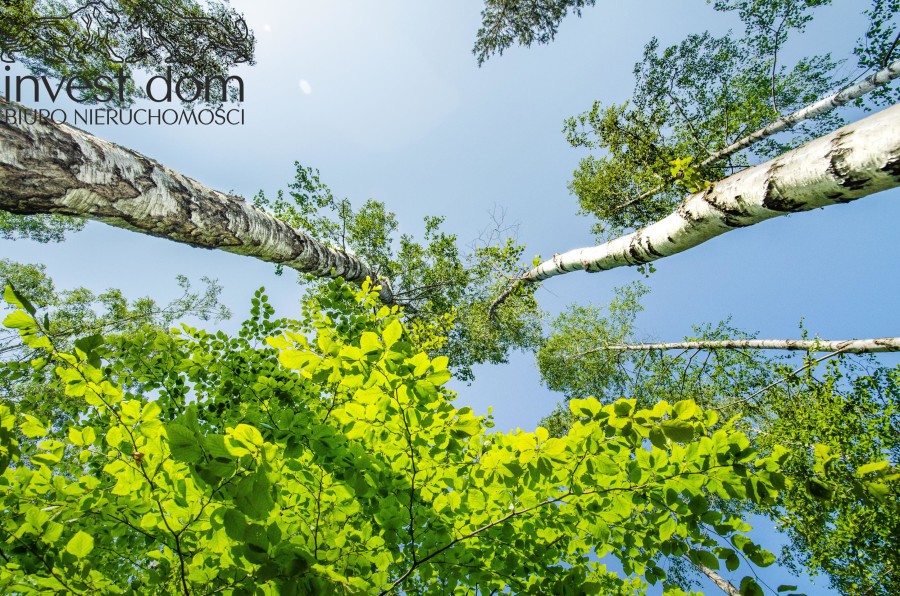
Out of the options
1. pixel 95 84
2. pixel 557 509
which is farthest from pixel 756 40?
pixel 95 84

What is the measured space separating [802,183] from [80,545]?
10.1 ft

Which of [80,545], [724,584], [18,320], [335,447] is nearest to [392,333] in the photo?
[335,447]

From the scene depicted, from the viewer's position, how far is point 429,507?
1.92 meters

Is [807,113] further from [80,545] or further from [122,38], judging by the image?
[122,38]

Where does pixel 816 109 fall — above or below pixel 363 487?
above

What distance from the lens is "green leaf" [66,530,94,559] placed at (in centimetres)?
117

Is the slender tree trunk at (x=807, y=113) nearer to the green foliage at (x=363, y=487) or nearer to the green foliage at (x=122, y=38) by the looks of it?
the green foliage at (x=363, y=487)

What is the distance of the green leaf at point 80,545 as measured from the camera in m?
1.17

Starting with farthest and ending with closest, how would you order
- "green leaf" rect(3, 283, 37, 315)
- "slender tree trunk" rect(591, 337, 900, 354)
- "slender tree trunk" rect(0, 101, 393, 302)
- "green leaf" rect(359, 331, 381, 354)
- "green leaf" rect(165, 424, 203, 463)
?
"slender tree trunk" rect(591, 337, 900, 354) < "slender tree trunk" rect(0, 101, 393, 302) < "green leaf" rect(359, 331, 381, 354) < "green leaf" rect(3, 283, 37, 315) < "green leaf" rect(165, 424, 203, 463)

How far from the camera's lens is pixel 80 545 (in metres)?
1.19

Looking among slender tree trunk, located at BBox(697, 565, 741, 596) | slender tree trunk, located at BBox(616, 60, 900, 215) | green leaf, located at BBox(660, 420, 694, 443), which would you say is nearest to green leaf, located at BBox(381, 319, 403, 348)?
green leaf, located at BBox(660, 420, 694, 443)

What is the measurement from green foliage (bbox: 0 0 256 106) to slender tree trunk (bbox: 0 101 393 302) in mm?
4758

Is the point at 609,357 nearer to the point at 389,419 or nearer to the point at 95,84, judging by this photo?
the point at 389,419

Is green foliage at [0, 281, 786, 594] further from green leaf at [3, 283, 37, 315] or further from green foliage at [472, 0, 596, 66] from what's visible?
green foliage at [472, 0, 596, 66]
